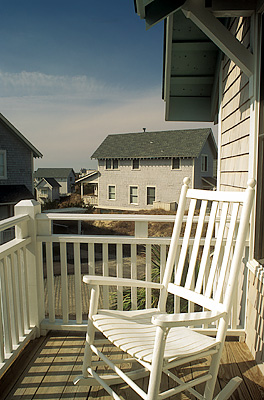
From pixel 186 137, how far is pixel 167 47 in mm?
18238

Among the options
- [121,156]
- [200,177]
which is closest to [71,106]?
[121,156]

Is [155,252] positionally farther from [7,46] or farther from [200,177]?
[7,46]

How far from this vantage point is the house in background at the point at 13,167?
491 inches

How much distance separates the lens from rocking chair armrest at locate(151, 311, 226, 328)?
4.43 ft

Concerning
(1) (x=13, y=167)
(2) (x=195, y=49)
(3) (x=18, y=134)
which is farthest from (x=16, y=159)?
(2) (x=195, y=49)

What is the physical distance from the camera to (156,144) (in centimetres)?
2145

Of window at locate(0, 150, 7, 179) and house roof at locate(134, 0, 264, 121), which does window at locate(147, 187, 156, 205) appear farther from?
house roof at locate(134, 0, 264, 121)

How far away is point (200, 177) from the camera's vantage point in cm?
2048

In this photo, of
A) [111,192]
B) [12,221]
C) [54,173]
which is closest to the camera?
[12,221]

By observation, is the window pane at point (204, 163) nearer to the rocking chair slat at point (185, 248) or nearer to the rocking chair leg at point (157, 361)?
the rocking chair slat at point (185, 248)

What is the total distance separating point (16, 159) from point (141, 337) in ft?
40.7

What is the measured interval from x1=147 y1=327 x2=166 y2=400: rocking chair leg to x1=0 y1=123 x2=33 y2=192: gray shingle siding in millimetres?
11936

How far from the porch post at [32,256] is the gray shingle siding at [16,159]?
10730 millimetres

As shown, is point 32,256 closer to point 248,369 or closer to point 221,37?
point 248,369
